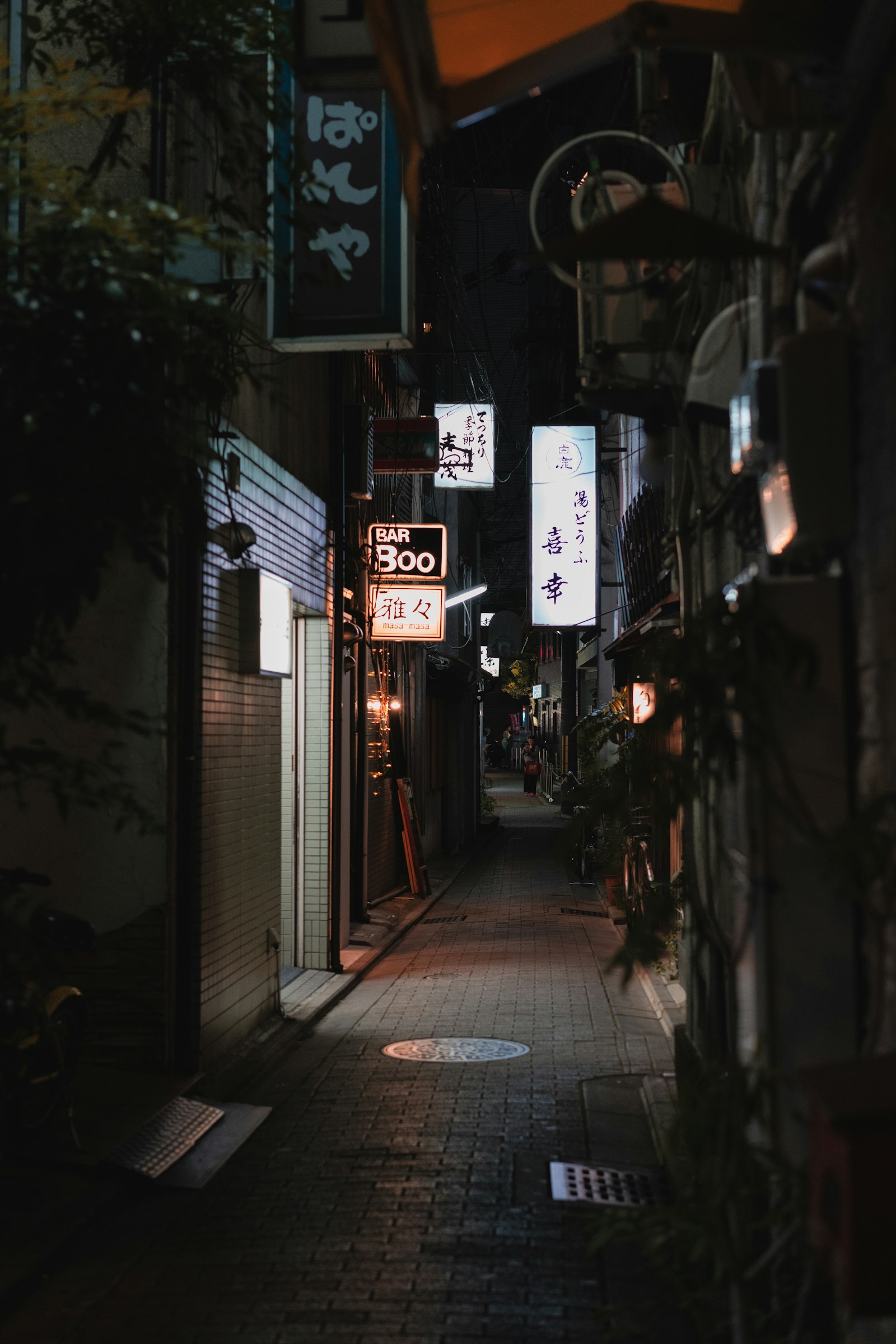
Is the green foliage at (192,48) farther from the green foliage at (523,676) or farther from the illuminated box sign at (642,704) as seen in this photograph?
the green foliage at (523,676)

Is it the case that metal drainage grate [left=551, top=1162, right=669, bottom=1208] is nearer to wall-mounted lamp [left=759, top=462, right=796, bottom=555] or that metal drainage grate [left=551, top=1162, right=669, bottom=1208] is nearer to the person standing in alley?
wall-mounted lamp [left=759, top=462, right=796, bottom=555]

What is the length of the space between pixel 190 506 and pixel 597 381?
3.82 meters

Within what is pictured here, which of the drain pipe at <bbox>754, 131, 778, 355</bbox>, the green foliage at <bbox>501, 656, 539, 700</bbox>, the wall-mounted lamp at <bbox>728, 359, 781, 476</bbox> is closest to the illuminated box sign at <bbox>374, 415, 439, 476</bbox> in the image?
the drain pipe at <bbox>754, 131, 778, 355</bbox>

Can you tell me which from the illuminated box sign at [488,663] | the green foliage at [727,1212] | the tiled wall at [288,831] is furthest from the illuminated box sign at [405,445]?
the illuminated box sign at [488,663]

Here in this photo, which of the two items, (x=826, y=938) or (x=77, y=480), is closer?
(x=826, y=938)

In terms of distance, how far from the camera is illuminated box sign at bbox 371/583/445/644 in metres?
18.4

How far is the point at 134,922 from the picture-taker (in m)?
8.60

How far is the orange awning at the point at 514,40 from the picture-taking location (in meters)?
3.80

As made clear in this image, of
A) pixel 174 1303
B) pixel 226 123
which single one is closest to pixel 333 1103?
pixel 174 1303

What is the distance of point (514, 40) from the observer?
4844mm

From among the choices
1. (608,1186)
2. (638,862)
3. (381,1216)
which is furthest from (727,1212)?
(638,862)

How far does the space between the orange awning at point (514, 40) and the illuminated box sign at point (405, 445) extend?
520 inches

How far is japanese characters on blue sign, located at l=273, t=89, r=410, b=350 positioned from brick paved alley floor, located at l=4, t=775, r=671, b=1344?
4.77m

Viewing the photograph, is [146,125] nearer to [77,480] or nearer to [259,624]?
[259,624]
